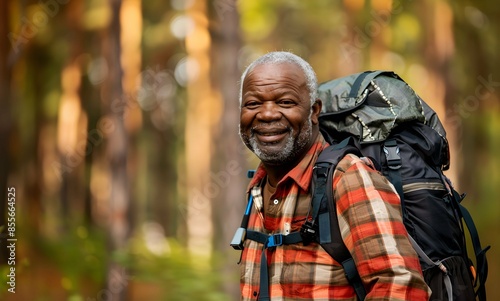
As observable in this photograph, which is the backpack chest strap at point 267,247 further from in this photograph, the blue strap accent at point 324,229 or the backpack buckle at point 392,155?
the backpack buckle at point 392,155


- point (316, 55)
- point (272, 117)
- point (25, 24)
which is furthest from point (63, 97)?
point (272, 117)

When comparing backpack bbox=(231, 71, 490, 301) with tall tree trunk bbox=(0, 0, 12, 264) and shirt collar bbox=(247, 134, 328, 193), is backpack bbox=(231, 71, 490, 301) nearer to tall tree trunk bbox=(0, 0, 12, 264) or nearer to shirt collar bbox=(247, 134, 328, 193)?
shirt collar bbox=(247, 134, 328, 193)

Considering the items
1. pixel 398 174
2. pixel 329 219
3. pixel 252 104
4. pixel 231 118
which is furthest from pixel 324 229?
pixel 231 118

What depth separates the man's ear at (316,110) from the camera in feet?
9.21

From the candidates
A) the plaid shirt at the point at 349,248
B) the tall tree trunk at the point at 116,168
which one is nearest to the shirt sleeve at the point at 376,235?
the plaid shirt at the point at 349,248

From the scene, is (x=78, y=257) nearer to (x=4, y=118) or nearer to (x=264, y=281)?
(x=4, y=118)

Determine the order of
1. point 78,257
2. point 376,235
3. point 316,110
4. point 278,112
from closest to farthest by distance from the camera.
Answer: point 376,235
point 278,112
point 316,110
point 78,257

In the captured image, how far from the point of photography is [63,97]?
18656mm

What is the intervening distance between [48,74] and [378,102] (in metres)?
18.8

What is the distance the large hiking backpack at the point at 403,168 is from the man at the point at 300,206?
7cm

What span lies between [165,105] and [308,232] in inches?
1141

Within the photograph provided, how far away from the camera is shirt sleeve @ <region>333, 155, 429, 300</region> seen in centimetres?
229

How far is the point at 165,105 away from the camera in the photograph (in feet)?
102

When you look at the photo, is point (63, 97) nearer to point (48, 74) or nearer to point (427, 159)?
point (48, 74)
